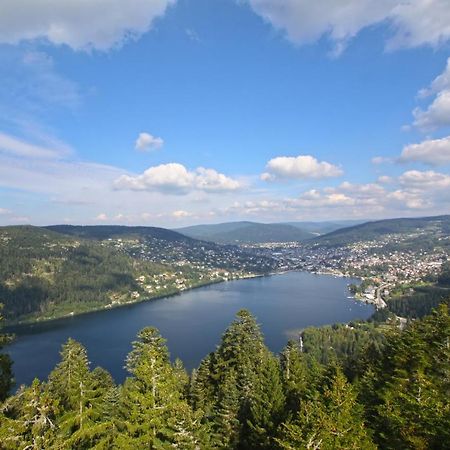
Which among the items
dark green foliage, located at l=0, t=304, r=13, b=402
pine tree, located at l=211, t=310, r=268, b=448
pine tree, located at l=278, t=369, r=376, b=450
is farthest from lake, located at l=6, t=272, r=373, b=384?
pine tree, located at l=278, t=369, r=376, b=450

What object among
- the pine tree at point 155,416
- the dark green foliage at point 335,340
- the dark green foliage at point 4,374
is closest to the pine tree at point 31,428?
the pine tree at point 155,416

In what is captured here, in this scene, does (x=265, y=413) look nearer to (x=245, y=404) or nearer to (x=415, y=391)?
(x=245, y=404)

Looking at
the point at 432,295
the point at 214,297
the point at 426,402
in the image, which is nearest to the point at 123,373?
the point at 426,402

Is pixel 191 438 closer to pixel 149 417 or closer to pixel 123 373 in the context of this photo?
pixel 149 417

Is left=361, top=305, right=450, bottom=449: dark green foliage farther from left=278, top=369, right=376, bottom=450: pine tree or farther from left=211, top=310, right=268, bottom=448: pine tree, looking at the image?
left=211, top=310, right=268, bottom=448: pine tree

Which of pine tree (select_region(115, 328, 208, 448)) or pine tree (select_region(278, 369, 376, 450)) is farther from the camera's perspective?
pine tree (select_region(115, 328, 208, 448))

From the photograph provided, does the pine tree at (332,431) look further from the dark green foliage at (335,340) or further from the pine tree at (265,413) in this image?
the dark green foliage at (335,340)
